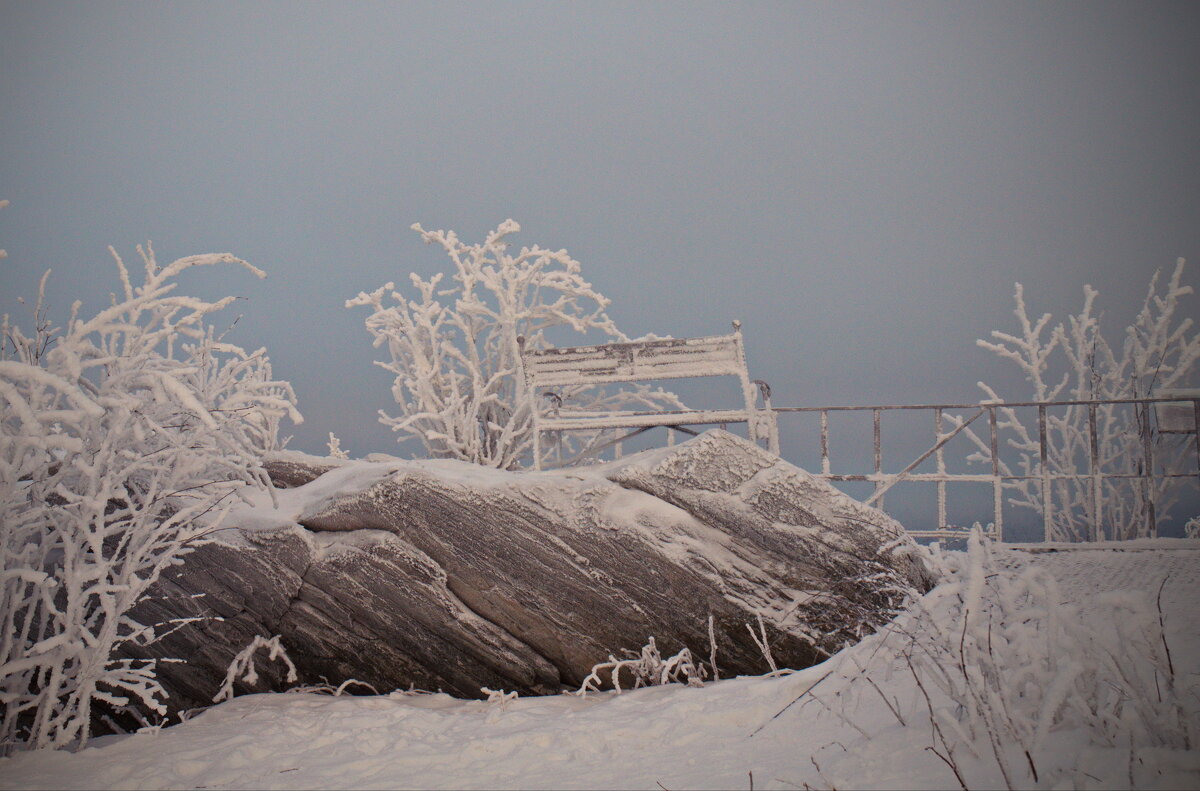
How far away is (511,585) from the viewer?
423 cm

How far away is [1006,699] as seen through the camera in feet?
6.97

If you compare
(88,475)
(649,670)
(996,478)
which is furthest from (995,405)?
(88,475)

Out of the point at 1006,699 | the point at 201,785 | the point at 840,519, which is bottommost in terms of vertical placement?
the point at 201,785

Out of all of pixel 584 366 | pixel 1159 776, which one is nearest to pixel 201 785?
pixel 1159 776

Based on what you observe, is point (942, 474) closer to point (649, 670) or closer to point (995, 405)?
point (995, 405)

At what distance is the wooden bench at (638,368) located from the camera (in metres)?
5.89

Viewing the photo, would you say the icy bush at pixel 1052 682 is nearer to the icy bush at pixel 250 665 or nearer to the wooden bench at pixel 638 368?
the icy bush at pixel 250 665

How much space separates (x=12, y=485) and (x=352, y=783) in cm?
172

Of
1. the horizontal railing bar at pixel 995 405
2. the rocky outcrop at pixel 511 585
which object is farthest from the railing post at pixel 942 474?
the rocky outcrop at pixel 511 585

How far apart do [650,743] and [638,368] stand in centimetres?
340

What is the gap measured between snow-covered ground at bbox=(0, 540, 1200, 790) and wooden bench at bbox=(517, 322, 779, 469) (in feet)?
7.49

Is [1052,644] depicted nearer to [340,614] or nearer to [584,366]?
[340,614]

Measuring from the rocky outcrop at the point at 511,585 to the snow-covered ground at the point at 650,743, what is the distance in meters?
0.25

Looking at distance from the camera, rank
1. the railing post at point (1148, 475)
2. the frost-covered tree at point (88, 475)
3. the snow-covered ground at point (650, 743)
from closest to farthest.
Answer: the snow-covered ground at point (650, 743) → the frost-covered tree at point (88, 475) → the railing post at point (1148, 475)
